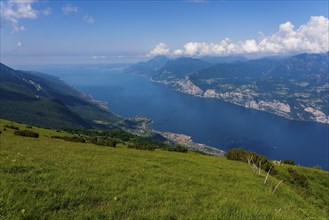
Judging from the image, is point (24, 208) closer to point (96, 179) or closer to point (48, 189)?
point (48, 189)

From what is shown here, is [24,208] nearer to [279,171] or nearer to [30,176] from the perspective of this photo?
[30,176]

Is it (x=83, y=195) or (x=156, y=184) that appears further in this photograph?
(x=156, y=184)

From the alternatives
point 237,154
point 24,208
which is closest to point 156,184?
point 24,208

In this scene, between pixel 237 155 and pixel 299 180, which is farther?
pixel 237 155

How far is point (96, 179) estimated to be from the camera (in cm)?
1549

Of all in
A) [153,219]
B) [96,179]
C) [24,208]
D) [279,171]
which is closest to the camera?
[24,208]

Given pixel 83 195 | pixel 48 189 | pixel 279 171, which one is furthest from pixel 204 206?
pixel 279 171

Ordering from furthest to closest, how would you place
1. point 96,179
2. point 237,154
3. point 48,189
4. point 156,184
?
point 237,154 < point 156,184 < point 96,179 < point 48,189

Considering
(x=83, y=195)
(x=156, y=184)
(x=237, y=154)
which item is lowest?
(x=237, y=154)

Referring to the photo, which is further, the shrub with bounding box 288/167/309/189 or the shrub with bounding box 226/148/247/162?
the shrub with bounding box 226/148/247/162

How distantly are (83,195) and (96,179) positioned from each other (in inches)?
134

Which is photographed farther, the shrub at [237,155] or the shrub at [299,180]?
the shrub at [237,155]

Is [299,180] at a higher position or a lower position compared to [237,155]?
higher

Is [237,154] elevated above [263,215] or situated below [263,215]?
below
